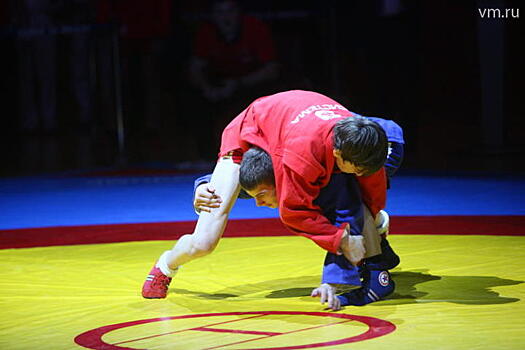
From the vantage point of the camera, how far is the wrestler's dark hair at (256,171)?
325 cm

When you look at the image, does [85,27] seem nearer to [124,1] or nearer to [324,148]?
[124,1]

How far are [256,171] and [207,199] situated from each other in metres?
0.34

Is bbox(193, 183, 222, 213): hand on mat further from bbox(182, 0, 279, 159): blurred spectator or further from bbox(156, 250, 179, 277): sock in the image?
bbox(182, 0, 279, 159): blurred spectator

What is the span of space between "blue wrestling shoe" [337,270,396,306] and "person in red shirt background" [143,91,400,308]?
0.08 metres

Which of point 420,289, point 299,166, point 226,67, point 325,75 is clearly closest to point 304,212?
point 299,166

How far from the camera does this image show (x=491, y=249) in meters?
4.36

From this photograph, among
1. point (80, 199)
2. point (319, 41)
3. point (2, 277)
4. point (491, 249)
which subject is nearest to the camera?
point (2, 277)

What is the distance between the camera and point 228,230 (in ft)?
17.2

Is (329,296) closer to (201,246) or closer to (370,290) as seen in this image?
(370,290)

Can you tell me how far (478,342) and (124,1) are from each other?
22.6ft

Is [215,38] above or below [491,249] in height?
above

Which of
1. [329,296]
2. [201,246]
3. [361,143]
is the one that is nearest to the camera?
[361,143]

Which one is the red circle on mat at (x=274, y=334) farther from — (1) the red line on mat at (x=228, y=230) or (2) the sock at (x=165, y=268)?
(1) the red line on mat at (x=228, y=230)

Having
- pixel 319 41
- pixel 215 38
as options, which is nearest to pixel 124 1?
pixel 215 38
